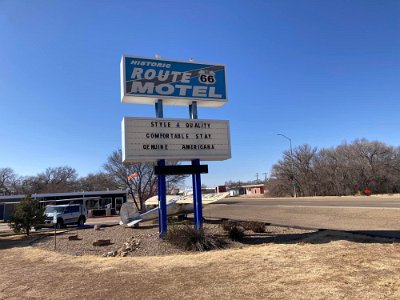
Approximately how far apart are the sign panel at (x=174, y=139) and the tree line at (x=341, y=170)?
52045mm

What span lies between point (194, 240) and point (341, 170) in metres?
58.8

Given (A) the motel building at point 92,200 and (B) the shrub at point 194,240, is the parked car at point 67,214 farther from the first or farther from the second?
(B) the shrub at point 194,240

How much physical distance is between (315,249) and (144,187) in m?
41.6

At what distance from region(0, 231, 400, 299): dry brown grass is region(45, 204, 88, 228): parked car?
57.5 ft

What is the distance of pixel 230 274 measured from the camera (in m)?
7.96

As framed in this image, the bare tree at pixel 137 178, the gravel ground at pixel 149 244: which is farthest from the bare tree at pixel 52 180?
the gravel ground at pixel 149 244

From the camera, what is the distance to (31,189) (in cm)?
10112

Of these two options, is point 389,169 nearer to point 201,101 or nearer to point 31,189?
point 201,101

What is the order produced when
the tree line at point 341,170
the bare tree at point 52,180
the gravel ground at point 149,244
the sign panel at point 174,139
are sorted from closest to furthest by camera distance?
the gravel ground at point 149,244, the sign panel at point 174,139, the tree line at point 341,170, the bare tree at point 52,180

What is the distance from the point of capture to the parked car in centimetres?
2842

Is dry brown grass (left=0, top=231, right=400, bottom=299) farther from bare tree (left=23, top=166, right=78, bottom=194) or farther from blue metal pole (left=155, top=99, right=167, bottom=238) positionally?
bare tree (left=23, top=166, right=78, bottom=194)

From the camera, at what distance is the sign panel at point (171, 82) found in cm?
1420

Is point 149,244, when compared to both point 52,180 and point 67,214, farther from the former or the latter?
point 52,180

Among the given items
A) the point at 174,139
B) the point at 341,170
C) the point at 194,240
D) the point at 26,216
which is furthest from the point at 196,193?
the point at 341,170
